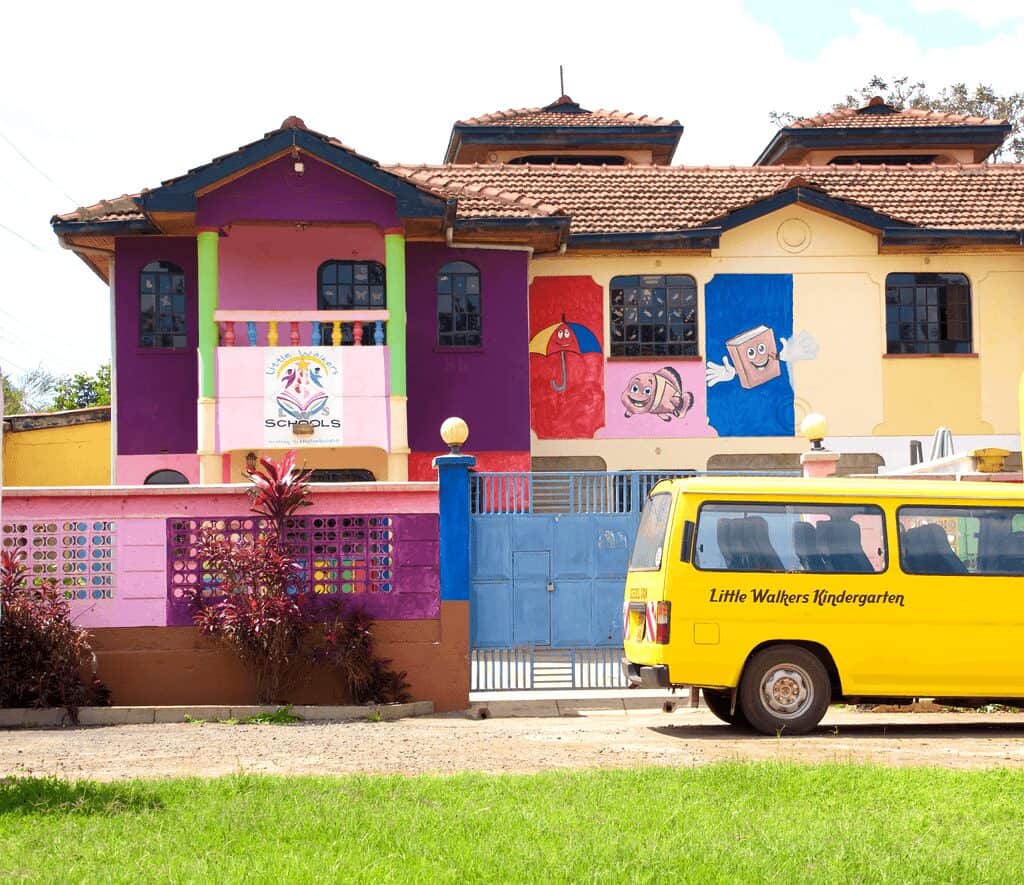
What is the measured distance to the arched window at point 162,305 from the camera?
78.3ft

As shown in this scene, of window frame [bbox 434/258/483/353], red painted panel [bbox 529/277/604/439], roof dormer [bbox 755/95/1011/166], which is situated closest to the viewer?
window frame [bbox 434/258/483/353]

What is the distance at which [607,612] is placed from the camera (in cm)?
1608

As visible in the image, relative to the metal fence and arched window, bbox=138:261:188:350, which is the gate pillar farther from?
arched window, bbox=138:261:188:350

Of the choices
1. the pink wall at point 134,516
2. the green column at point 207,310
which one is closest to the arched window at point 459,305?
the green column at point 207,310

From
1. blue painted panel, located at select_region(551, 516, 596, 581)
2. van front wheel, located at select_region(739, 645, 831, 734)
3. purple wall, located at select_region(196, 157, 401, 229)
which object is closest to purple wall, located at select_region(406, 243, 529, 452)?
purple wall, located at select_region(196, 157, 401, 229)

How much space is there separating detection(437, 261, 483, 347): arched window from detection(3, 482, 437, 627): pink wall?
9.10 metres

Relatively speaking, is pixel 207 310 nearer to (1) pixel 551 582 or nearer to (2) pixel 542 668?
(1) pixel 551 582

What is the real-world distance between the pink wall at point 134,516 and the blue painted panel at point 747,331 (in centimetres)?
1071

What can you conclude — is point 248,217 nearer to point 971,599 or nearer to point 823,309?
point 823,309

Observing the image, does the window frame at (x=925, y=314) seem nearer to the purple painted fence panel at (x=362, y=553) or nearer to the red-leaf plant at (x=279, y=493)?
the purple painted fence panel at (x=362, y=553)

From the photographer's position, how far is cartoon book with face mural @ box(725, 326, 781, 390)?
25.0 meters

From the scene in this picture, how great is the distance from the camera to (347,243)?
23.9 m

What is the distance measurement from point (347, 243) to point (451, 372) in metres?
2.66

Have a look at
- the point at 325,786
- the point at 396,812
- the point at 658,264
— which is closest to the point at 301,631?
the point at 325,786
